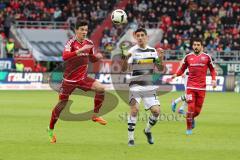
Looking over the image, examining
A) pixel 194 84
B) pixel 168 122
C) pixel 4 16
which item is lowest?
pixel 168 122

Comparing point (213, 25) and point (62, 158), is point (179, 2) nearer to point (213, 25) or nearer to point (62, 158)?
point (213, 25)

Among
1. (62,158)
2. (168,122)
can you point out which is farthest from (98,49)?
(62,158)

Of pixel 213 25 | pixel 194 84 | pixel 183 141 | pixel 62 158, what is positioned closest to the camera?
pixel 62 158

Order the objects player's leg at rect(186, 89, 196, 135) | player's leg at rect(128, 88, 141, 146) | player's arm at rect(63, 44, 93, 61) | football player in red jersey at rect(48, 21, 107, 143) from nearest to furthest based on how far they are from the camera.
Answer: player's leg at rect(128, 88, 141, 146), player's arm at rect(63, 44, 93, 61), football player in red jersey at rect(48, 21, 107, 143), player's leg at rect(186, 89, 196, 135)

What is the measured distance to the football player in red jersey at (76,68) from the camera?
1517cm

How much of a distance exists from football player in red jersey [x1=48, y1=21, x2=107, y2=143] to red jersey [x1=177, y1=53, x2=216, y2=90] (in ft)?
9.78

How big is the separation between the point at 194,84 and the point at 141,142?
3.37 m

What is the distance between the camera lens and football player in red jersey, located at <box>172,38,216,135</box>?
17.9m

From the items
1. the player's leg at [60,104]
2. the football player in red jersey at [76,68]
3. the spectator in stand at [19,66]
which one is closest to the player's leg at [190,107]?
the football player in red jersey at [76,68]

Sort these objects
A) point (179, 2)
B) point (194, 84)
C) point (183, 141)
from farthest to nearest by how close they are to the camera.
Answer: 1. point (179, 2)
2. point (194, 84)
3. point (183, 141)

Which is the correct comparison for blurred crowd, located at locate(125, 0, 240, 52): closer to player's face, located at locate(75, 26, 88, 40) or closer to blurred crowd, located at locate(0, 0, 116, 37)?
blurred crowd, located at locate(0, 0, 116, 37)

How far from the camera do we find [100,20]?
48938 mm

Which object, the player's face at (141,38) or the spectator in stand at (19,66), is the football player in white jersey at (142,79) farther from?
the spectator in stand at (19,66)

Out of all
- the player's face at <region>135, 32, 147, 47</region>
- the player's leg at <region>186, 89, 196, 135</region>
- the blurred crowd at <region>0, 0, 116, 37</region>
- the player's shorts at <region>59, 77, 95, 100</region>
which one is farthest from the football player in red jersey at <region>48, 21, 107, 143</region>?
the blurred crowd at <region>0, 0, 116, 37</region>
